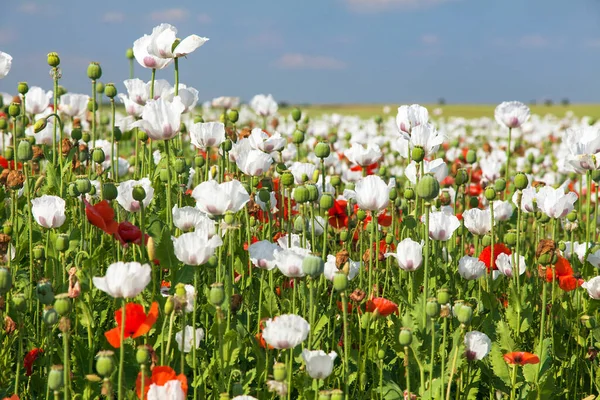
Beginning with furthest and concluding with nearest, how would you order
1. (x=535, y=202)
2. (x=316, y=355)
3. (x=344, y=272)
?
(x=535, y=202), (x=344, y=272), (x=316, y=355)

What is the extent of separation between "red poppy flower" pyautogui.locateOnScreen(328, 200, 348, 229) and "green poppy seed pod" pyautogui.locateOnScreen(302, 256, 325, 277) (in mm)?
1266

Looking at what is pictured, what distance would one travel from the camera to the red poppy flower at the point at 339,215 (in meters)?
3.10

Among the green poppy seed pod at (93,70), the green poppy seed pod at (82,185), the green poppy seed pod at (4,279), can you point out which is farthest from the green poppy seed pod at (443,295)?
the green poppy seed pod at (93,70)

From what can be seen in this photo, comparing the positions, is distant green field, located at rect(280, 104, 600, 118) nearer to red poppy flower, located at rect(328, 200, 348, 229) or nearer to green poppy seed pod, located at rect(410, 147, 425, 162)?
red poppy flower, located at rect(328, 200, 348, 229)

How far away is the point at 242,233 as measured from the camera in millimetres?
3195

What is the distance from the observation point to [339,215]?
3.14 meters

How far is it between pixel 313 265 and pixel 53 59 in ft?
6.12

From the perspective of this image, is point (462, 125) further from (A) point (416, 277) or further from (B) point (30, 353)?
(B) point (30, 353)

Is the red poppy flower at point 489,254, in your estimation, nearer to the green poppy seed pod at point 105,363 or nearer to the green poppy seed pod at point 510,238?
the green poppy seed pod at point 510,238

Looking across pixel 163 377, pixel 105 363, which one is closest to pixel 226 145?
pixel 163 377

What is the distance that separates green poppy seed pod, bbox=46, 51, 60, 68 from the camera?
10.0 feet

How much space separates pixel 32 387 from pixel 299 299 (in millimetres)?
934

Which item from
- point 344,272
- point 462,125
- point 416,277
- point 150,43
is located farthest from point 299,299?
point 462,125

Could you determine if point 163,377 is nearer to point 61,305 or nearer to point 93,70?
point 61,305
